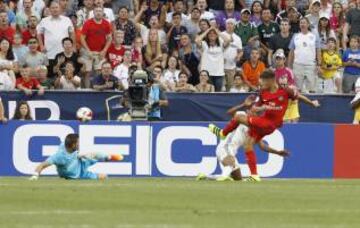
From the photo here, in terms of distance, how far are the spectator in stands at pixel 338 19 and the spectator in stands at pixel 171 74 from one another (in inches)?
173

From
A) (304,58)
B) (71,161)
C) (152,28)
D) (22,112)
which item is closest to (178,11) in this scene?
(152,28)

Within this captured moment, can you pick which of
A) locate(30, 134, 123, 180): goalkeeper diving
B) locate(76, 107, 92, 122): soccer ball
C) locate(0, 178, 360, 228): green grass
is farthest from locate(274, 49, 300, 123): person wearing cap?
locate(0, 178, 360, 228): green grass

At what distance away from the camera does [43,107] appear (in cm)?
2581

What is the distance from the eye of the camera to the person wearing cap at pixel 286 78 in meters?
26.1

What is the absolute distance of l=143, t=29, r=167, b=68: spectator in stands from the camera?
27.3 metres

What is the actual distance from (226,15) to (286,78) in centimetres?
326

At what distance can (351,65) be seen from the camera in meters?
27.6

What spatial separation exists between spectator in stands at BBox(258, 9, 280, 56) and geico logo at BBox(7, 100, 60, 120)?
5.28 m

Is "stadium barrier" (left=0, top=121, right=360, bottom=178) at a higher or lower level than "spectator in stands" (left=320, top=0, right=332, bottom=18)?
lower

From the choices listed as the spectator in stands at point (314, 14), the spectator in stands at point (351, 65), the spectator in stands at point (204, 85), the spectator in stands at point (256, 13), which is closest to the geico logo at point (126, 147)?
the spectator in stands at point (204, 85)

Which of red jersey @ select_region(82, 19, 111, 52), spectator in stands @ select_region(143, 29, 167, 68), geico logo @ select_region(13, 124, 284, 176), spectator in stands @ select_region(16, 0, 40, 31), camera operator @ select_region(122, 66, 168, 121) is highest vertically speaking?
spectator in stands @ select_region(16, 0, 40, 31)

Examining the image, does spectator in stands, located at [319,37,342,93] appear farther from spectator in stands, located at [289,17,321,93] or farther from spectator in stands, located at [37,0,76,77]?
spectator in stands, located at [37,0,76,77]

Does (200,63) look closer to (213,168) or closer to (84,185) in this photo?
(213,168)

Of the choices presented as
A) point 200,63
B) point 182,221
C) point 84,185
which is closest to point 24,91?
point 200,63
